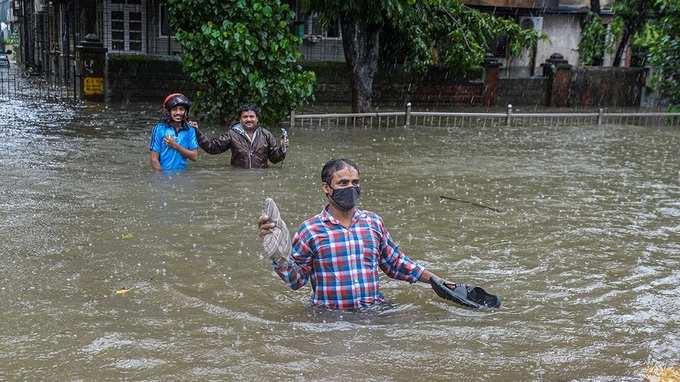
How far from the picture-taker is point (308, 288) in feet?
21.5

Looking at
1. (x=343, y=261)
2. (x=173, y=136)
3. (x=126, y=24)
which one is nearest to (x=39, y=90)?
(x=126, y=24)

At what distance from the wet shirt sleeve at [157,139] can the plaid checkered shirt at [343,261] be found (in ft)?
16.2

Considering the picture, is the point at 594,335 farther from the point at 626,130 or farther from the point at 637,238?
the point at 626,130

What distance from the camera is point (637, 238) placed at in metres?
8.56

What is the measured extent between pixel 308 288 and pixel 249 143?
4.40 meters

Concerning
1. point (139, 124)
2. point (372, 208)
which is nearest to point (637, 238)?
point (372, 208)

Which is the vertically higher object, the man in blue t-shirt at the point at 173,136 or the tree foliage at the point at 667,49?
the tree foliage at the point at 667,49

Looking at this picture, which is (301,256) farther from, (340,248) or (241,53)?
(241,53)

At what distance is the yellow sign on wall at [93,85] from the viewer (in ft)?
67.5

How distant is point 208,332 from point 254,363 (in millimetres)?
642

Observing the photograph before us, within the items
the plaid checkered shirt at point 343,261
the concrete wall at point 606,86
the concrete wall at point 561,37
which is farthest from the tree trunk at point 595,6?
the plaid checkered shirt at point 343,261

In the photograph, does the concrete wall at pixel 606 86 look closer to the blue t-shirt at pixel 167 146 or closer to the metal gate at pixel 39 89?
the metal gate at pixel 39 89

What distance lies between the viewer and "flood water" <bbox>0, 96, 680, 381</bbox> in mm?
5094

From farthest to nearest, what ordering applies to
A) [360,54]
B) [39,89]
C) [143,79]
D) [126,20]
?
[126,20] < [39,89] < [143,79] < [360,54]
